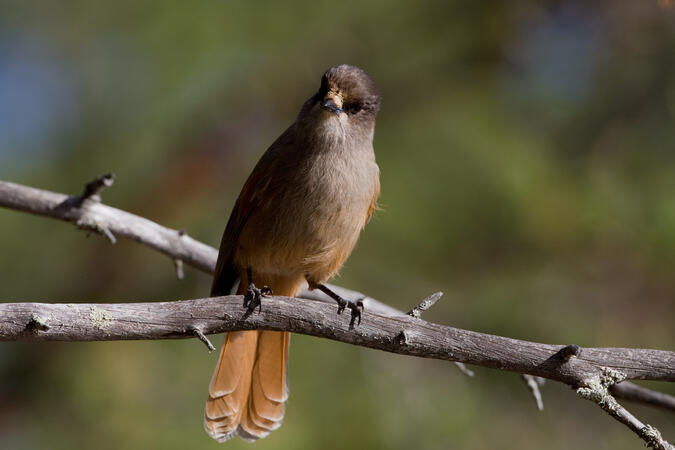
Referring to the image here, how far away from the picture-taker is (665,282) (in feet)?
16.4

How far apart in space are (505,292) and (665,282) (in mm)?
930

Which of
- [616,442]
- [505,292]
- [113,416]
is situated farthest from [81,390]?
[616,442]

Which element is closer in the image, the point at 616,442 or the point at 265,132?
the point at 616,442

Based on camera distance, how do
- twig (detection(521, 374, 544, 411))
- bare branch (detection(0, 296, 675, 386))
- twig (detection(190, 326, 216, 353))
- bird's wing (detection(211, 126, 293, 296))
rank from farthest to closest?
bird's wing (detection(211, 126, 293, 296)) → twig (detection(521, 374, 544, 411)) → twig (detection(190, 326, 216, 353)) → bare branch (detection(0, 296, 675, 386))

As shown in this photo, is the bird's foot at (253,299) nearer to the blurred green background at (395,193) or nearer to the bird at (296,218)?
the bird at (296,218)

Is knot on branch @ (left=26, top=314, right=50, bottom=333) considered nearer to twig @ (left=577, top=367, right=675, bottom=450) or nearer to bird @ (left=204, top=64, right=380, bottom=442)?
bird @ (left=204, top=64, right=380, bottom=442)

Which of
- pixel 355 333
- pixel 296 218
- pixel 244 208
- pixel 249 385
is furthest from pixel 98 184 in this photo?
pixel 355 333

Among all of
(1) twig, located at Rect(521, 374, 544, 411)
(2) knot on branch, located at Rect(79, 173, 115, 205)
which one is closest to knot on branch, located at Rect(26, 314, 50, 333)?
(2) knot on branch, located at Rect(79, 173, 115, 205)

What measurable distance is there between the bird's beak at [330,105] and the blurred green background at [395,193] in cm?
132

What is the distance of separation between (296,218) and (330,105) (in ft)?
1.84

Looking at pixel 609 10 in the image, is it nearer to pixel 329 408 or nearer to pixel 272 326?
pixel 329 408

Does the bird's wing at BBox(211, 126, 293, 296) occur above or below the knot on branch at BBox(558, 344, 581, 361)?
above

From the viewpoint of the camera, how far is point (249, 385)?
4465 millimetres

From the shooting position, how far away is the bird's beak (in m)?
4.00
